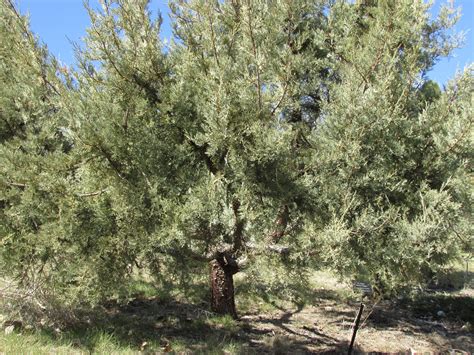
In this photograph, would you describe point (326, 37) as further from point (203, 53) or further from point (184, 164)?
point (184, 164)

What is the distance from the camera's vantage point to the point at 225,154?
14.8 ft

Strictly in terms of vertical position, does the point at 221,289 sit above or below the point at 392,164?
below

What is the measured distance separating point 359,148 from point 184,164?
1919 millimetres

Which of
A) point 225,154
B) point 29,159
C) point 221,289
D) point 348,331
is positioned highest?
point 225,154

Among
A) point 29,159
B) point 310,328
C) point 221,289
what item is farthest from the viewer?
point 310,328

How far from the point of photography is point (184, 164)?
185 inches

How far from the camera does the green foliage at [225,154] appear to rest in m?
4.30

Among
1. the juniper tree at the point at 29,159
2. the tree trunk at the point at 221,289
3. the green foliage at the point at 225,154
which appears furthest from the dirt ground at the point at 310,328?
the juniper tree at the point at 29,159

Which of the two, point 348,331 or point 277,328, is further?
point 348,331

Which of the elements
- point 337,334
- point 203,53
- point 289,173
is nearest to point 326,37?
point 203,53

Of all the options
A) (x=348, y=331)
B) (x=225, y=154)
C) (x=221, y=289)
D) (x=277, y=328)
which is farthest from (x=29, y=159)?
(x=348, y=331)

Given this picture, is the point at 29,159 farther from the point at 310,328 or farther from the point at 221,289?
the point at 310,328

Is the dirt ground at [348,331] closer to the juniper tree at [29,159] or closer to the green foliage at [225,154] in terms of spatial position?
the green foliage at [225,154]

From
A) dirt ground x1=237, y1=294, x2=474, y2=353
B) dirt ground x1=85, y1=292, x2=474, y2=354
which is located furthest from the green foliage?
dirt ground x1=237, y1=294, x2=474, y2=353
